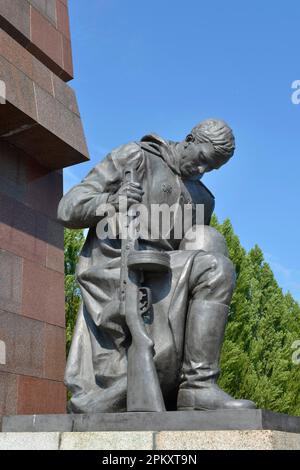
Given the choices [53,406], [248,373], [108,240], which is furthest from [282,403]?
[108,240]

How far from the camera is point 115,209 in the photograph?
366cm

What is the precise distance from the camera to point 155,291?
344cm

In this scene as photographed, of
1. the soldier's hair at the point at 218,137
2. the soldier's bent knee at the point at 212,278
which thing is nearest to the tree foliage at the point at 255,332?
the soldier's hair at the point at 218,137

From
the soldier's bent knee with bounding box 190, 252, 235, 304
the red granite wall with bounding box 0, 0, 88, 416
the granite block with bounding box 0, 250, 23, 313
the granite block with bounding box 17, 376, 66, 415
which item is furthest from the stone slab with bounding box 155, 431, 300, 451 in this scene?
the granite block with bounding box 0, 250, 23, 313

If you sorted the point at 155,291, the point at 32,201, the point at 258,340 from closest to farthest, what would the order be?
the point at 155,291, the point at 32,201, the point at 258,340

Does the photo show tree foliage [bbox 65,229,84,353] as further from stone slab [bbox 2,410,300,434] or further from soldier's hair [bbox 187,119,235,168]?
stone slab [bbox 2,410,300,434]

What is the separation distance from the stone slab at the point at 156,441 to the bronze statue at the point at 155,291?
0.84ft

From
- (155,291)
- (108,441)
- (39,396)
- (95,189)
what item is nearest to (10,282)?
(39,396)

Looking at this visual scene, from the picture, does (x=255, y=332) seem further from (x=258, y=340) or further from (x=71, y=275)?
(x=71, y=275)

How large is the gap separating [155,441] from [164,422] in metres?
0.14

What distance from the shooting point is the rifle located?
9.86 ft

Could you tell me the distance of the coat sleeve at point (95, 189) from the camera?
3.73m

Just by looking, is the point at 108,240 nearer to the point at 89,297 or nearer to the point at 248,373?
the point at 89,297

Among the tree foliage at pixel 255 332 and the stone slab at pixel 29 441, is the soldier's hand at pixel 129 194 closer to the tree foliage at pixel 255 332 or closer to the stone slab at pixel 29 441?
the stone slab at pixel 29 441
